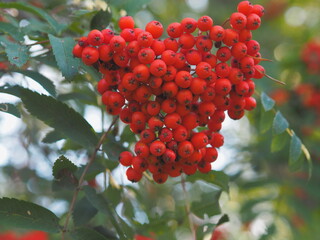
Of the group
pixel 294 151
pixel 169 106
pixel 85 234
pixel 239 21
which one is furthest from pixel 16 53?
pixel 294 151

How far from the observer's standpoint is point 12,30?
1.90 metres

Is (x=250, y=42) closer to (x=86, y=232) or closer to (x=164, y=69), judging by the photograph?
(x=164, y=69)

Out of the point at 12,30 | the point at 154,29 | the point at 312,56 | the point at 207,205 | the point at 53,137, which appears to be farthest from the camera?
the point at 312,56

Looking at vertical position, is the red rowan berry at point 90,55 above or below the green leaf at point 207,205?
above

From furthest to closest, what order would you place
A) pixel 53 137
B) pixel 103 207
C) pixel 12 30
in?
pixel 53 137
pixel 12 30
pixel 103 207

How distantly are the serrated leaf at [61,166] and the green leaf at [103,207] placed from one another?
4.7 inches

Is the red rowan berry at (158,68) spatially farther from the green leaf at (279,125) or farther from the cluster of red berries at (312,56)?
the cluster of red berries at (312,56)

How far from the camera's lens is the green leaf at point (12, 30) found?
185 cm

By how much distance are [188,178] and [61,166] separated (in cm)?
69

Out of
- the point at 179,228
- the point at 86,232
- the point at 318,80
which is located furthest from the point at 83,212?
the point at 318,80

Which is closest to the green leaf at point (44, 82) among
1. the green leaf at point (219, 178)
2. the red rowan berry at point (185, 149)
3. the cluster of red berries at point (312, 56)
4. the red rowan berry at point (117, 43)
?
the red rowan berry at point (117, 43)

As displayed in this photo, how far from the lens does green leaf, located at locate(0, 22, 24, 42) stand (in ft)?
6.08

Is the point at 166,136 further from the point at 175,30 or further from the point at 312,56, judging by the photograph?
the point at 312,56

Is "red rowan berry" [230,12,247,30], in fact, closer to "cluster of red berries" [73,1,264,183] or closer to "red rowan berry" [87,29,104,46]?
"cluster of red berries" [73,1,264,183]
